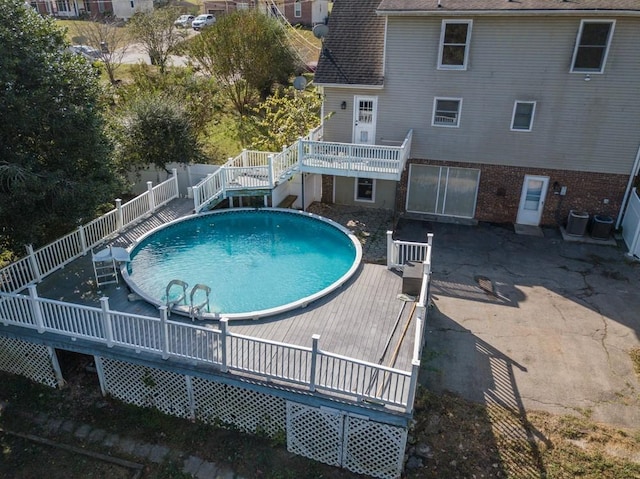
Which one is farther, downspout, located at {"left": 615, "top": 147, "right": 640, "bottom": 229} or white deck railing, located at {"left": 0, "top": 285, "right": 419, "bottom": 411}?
downspout, located at {"left": 615, "top": 147, "right": 640, "bottom": 229}

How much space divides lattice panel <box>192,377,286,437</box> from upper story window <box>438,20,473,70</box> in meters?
13.7

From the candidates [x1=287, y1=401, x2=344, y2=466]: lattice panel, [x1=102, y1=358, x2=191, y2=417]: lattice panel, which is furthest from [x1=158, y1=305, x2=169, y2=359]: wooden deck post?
[x1=287, y1=401, x2=344, y2=466]: lattice panel

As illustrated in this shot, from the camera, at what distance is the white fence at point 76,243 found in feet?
38.8

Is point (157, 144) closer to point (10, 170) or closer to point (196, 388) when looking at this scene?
point (10, 170)

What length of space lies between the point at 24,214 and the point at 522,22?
16.2 metres

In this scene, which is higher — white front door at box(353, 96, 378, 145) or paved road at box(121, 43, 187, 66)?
paved road at box(121, 43, 187, 66)

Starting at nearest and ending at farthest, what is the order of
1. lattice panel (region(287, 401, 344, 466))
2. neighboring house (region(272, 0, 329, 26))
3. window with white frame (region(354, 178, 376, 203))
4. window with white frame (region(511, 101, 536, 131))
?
1. lattice panel (region(287, 401, 344, 466))
2. window with white frame (region(511, 101, 536, 131))
3. window with white frame (region(354, 178, 376, 203))
4. neighboring house (region(272, 0, 329, 26))

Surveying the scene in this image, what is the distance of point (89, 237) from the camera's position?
555 inches

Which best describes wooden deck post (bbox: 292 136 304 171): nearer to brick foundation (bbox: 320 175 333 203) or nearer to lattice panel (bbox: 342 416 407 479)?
brick foundation (bbox: 320 175 333 203)

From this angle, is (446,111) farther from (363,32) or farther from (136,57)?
(136,57)

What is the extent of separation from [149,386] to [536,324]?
Result: 10.0 m

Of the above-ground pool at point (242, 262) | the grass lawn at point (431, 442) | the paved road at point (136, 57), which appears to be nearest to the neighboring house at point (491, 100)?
the above-ground pool at point (242, 262)

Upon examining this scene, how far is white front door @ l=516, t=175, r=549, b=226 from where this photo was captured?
1830 centimetres

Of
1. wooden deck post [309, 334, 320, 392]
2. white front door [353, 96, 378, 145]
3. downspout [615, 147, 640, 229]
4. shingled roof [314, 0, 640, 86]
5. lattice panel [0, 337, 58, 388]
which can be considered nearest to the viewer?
wooden deck post [309, 334, 320, 392]
